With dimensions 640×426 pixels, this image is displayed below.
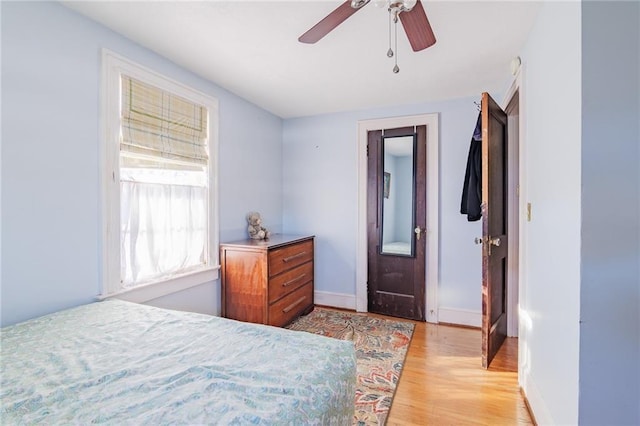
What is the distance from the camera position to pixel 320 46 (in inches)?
80.0

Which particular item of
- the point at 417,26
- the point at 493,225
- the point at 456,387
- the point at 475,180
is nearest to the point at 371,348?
the point at 456,387

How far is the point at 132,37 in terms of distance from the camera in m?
1.95

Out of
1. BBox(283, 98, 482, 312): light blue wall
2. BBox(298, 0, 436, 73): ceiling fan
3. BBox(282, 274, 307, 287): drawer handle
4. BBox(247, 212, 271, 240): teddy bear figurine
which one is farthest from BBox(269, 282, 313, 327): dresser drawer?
BBox(298, 0, 436, 73): ceiling fan

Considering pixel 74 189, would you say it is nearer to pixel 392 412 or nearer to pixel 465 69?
pixel 392 412

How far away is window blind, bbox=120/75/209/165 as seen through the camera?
198cm

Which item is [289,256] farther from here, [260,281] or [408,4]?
[408,4]

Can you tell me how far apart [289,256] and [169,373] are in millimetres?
1845

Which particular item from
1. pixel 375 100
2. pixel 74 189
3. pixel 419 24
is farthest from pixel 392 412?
pixel 375 100

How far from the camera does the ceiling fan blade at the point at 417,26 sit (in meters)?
1.30

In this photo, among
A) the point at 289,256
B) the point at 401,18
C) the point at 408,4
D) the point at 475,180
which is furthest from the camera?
the point at 289,256

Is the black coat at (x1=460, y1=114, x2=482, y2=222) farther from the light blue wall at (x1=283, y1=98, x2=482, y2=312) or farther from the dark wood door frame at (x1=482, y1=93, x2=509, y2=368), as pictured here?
the light blue wall at (x1=283, y1=98, x2=482, y2=312)

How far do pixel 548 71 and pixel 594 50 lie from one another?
1.44 feet

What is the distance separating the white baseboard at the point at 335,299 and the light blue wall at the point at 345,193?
0.06 metres

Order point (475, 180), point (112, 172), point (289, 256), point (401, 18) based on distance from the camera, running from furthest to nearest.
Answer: point (289, 256)
point (475, 180)
point (112, 172)
point (401, 18)
